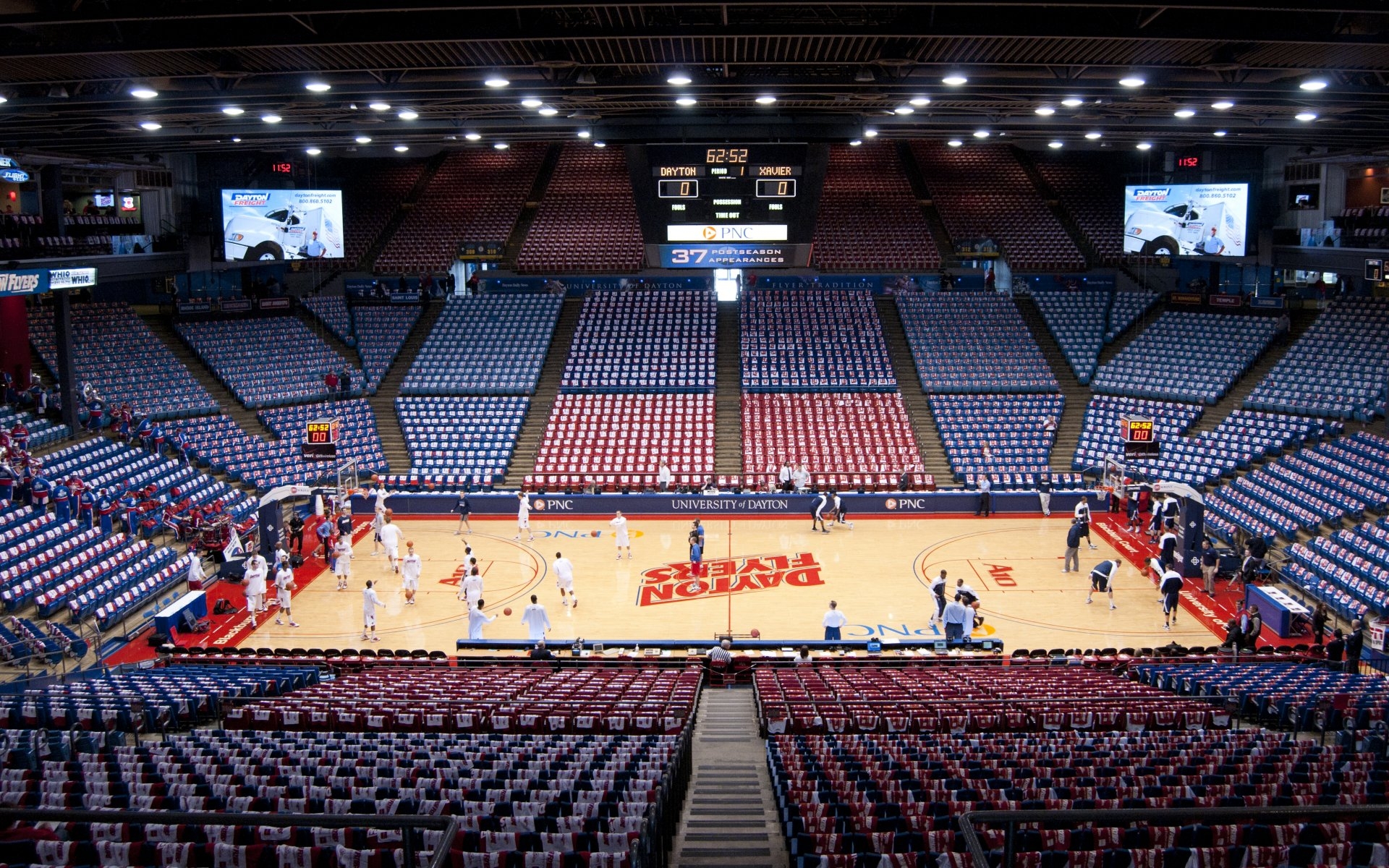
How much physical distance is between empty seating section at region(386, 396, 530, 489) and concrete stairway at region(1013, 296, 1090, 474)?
19486mm

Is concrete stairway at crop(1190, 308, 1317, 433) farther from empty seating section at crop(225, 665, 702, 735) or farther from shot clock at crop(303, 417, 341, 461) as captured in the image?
shot clock at crop(303, 417, 341, 461)

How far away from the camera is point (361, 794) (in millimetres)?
9109

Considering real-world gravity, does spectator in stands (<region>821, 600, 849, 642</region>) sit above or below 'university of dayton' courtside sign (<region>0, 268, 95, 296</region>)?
below

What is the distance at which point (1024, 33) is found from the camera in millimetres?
15617

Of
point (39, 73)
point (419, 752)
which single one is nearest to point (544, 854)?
point (419, 752)

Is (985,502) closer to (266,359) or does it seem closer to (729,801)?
(729,801)

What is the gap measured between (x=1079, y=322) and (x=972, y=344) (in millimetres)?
5221

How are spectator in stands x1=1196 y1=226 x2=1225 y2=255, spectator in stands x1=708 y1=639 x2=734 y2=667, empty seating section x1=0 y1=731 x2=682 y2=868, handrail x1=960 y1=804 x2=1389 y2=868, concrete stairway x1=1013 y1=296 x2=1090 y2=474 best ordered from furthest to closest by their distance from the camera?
spectator in stands x1=1196 y1=226 x2=1225 y2=255
concrete stairway x1=1013 y1=296 x2=1090 y2=474
spectator in stands x1=708 y1=639 x2=734 y2=667
empty seating section x1=0 y1=731 x2=682 y2=868
handrail x1=960 y1=804 x2=1389 y2=868

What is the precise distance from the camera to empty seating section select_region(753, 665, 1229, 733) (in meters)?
13.9

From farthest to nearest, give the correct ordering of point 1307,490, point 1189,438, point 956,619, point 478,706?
point 1189,438
point 1307,490
point 956,619
point 478,706

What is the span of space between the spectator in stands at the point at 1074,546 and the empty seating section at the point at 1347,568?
480cm

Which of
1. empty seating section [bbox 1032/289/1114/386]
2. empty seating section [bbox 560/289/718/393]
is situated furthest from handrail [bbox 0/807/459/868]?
empty seating section [bbox 1032/289/1114/386]

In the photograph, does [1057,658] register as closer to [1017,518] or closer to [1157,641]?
[1157,641]

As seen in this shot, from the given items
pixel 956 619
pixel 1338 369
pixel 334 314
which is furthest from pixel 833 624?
pixel 334 314
